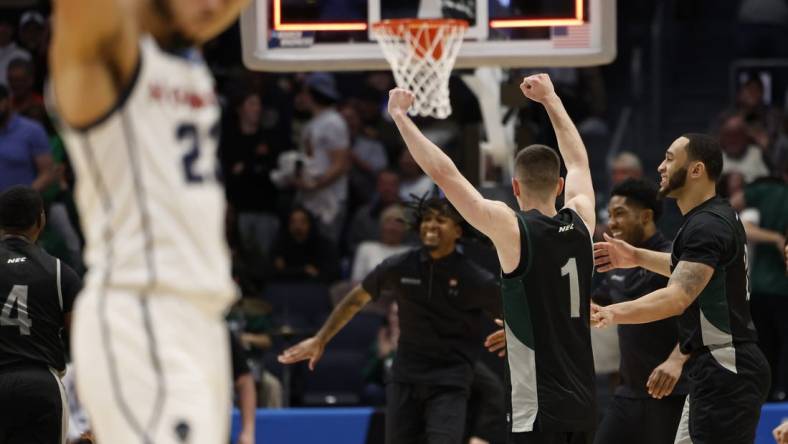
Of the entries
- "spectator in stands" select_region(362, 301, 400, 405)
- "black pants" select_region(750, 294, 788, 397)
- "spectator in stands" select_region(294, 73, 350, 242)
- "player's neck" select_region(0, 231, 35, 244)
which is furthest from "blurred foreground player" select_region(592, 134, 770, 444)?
"spectator in stands" select_region(294, 73, 350, 242)

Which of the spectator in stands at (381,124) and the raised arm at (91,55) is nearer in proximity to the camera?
the raised arm at (91,55)

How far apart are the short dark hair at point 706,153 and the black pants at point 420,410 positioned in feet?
7.96

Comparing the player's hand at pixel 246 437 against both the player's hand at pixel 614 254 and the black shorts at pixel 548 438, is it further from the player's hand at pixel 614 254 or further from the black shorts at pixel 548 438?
the player's hand at pixel 614 254

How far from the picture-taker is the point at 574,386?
6324 mm

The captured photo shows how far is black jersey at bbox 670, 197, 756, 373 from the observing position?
Result: 6.63 m

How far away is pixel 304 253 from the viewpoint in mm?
13039

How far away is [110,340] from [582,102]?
36.9ft

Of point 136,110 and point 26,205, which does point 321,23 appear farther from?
point 136,110

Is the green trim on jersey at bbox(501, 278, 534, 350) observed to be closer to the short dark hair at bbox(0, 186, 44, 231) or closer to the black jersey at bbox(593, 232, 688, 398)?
the black jersey at bbox(593, 232, 688, 398)

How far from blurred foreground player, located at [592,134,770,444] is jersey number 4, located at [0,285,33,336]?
2.76 meters

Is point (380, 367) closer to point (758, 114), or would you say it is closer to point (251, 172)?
point (251, 172)

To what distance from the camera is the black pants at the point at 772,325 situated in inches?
452

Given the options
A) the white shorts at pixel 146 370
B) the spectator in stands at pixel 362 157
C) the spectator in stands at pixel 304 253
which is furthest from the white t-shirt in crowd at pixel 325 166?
the white shorts at pixel 146 370

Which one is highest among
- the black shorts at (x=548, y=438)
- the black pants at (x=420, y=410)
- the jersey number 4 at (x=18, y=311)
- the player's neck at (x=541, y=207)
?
the player's neck at (x=541, y=207)
